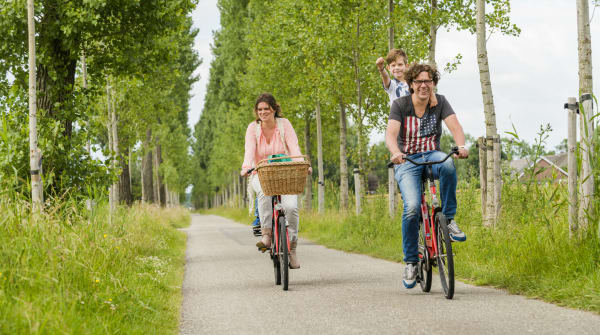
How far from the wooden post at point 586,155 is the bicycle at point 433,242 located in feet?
4.71

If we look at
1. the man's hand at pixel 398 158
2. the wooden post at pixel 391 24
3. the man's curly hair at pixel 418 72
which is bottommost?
the man's hand at pixel 398 158

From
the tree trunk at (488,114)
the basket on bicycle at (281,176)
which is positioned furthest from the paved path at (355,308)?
the tree trunk at (488,114)

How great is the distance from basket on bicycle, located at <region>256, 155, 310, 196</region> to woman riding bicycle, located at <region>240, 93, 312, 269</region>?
49cm

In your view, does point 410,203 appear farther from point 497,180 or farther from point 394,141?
point 497,180

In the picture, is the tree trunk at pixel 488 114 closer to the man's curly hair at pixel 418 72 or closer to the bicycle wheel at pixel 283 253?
the man's curly hair at pixel 418 72

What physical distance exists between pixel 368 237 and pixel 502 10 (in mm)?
6792

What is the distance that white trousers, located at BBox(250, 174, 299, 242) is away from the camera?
7.19 m

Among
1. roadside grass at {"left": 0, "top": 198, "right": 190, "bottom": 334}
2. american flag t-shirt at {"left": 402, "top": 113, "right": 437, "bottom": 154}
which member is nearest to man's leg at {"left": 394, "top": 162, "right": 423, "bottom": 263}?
american flag t-shirt at {"left": 402, "top": 113, "right": 437, "bottom": 154}

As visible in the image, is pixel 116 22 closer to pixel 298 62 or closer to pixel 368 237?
pixel 368 237

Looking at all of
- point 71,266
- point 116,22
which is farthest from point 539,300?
point 116,22

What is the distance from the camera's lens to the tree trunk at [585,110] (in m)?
5.87

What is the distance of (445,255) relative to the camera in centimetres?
544

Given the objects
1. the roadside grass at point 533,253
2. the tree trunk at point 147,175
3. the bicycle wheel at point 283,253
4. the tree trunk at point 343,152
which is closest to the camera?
the roadside grass at point 533,253

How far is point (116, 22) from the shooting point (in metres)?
10.8
